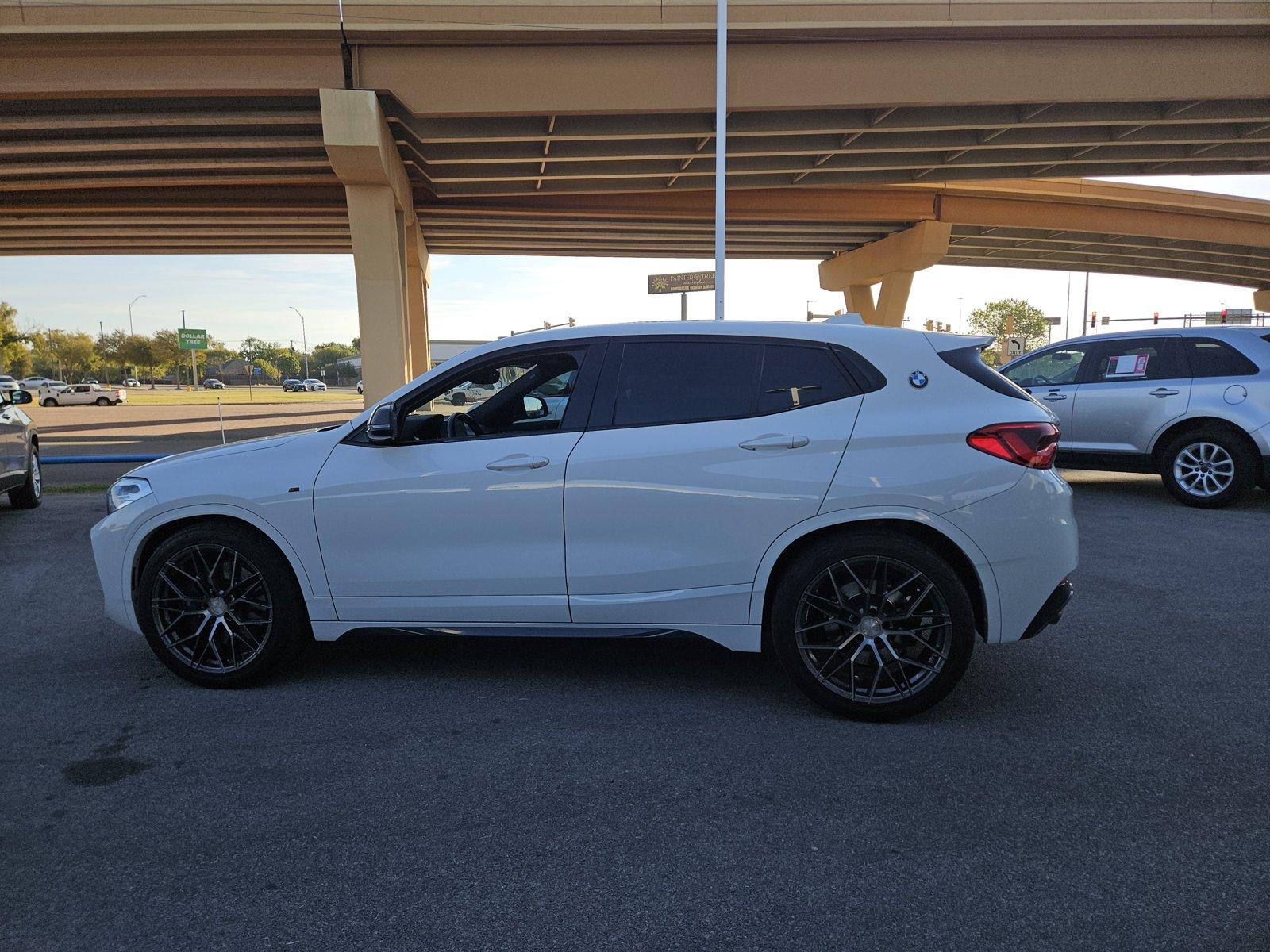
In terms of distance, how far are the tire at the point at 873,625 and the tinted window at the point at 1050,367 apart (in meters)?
6.97

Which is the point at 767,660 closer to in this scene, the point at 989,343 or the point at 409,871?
the point at 989,343

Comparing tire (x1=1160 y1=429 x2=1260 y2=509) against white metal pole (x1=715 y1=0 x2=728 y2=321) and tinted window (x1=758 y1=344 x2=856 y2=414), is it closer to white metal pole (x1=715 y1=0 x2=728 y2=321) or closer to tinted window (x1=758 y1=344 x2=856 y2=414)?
white metal pole (x1=715 y1=0 x2=728 y2=321)

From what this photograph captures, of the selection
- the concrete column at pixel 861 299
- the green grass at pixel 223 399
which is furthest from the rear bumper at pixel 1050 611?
the green grass at pixel 223 399

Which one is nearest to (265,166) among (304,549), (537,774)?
(304,549)

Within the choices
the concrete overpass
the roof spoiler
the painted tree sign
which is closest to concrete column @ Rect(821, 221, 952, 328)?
the concrete overpass

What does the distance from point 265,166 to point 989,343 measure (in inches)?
814

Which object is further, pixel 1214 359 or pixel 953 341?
pixel 1214 359

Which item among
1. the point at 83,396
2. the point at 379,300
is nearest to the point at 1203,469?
the point at 379,300

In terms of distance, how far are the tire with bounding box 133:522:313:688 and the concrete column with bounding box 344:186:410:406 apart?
A: 626 inches

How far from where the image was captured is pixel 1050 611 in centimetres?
383

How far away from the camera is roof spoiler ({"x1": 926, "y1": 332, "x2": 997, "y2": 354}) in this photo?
406 cm

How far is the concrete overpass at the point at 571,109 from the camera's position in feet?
51.6

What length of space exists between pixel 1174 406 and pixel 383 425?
8457 mm

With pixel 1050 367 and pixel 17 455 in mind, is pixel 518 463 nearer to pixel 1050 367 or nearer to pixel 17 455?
pixel 17 455
